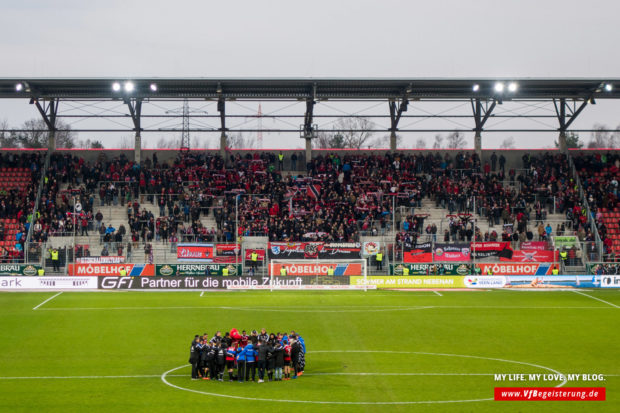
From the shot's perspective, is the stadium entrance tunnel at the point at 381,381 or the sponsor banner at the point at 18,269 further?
the sponsor banner at the point at 18,269

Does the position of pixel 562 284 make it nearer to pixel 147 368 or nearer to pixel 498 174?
pixel 498 174

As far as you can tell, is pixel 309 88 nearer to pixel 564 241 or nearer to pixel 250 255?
pixel 250 255

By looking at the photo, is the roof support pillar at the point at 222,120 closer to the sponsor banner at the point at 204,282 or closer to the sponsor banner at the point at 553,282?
the sponsor banner at the point at 204,282

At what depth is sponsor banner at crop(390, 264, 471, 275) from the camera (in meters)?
50.7

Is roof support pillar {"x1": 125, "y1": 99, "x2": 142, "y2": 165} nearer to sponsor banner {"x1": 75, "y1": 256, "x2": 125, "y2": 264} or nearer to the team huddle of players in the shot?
sponsor banner {"x1": 75, "y1": 256, "x2": 125, "y2": 264}

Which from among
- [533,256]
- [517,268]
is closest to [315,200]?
[517,268]

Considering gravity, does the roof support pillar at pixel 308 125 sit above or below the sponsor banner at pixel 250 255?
above

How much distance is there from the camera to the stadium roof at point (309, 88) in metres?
57.6

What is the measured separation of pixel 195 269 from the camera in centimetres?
5019

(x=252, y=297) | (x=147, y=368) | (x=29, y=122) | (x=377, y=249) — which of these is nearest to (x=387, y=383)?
(x=147, y=368)

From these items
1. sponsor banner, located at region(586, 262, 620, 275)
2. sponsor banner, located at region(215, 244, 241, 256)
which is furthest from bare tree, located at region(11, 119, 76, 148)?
sponsor banner, located at region(586, 262, 620, 275)

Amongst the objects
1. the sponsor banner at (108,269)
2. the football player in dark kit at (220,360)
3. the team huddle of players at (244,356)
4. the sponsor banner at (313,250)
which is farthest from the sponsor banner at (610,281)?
the football player in dark kit at (220,360)

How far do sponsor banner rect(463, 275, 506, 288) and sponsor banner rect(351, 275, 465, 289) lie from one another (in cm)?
45

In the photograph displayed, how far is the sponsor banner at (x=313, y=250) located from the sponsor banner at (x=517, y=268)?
8.80 m
